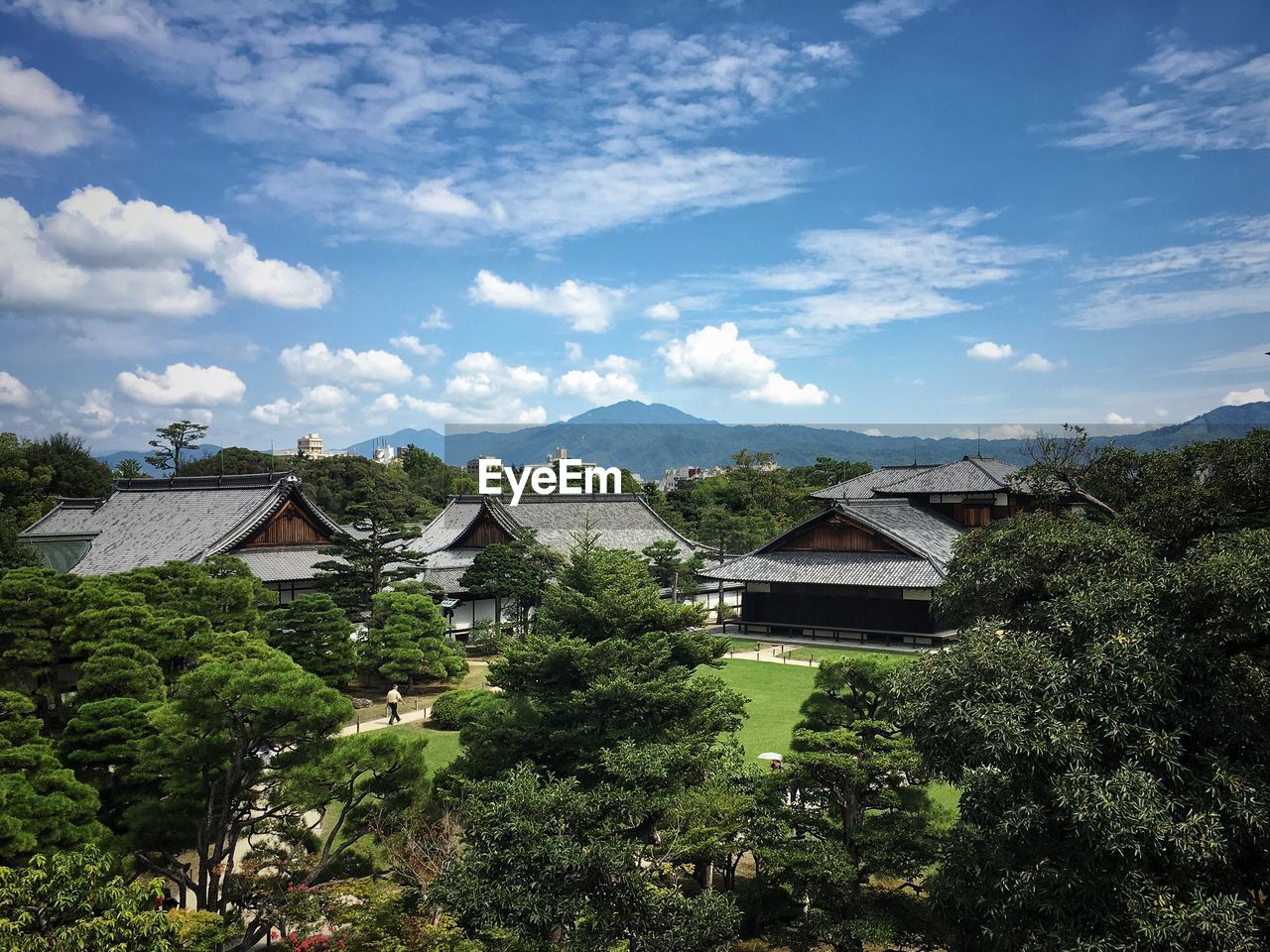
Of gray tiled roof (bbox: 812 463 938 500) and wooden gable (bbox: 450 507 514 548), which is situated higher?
gray tiled roof (bbox: 812 463 938 500)

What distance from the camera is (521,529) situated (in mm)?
36656

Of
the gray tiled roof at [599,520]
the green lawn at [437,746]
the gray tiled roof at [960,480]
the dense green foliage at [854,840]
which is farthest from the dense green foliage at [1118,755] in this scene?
the gray tiled roof at [599,520]


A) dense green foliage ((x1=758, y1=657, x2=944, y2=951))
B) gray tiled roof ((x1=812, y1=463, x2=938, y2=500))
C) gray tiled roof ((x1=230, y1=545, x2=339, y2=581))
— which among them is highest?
gray tiled roof ((x1=812, y1=463, x2=938, y2=500))

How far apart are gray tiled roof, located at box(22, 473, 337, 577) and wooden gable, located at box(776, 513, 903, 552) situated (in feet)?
66.4

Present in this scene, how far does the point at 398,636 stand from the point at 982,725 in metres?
20.5

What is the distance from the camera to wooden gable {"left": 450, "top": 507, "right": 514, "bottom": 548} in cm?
3916

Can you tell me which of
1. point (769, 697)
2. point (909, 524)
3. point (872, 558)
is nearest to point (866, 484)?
point (909, 524)

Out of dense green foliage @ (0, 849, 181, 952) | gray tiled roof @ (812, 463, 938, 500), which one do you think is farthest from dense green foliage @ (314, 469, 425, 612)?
gray tiled roof @ (812, 463, 938, 500)

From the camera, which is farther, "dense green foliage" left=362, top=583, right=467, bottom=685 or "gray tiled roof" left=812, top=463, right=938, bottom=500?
"gray tiled roof" left=812, top=463, right=938, bottom=500

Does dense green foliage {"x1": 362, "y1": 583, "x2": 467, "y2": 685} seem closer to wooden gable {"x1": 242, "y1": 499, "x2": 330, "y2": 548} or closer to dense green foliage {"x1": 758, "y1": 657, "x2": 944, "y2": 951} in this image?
wooden gable {"x1": 242, "y1": 499, "x2": 330, "y2": 548}

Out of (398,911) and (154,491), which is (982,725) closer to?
(398,911)

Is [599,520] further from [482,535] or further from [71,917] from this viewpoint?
[71,917]

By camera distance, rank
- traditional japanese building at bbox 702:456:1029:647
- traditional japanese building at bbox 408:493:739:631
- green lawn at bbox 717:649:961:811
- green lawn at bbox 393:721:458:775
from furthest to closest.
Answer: traditional japanese building at bbox 408:493:739:631 → traditional japanese building at bbox 702:456:1029:647 → green lawn at bbox 393:721:458:775 → green lawn at bbox 717:649:961:811

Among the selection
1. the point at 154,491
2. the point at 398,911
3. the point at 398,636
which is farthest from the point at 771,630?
the point at 398,911
